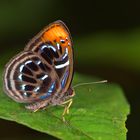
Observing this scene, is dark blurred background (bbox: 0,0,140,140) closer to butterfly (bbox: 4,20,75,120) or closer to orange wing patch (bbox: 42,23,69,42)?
butterfly (bbox: 4,20,75,120)

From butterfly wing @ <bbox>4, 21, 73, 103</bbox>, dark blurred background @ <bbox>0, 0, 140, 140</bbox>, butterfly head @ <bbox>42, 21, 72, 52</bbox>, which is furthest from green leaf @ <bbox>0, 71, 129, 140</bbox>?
dark blurred background @ <bbox>0, 0, 140, 140</bbox>

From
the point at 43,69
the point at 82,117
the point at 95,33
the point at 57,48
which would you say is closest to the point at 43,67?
the point at 43,69

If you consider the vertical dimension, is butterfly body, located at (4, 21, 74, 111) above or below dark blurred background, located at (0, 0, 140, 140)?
below

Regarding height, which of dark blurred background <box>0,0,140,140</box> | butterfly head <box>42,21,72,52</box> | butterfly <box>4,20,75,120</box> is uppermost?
dark blurred background <box>0,0,140,140</box>

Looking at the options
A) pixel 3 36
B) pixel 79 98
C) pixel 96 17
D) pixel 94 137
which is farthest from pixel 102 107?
pixel 96 17

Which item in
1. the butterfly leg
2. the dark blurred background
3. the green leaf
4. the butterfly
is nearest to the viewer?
the green leaf

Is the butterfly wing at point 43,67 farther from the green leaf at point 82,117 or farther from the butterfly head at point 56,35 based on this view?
the green leaf at point 82,117
